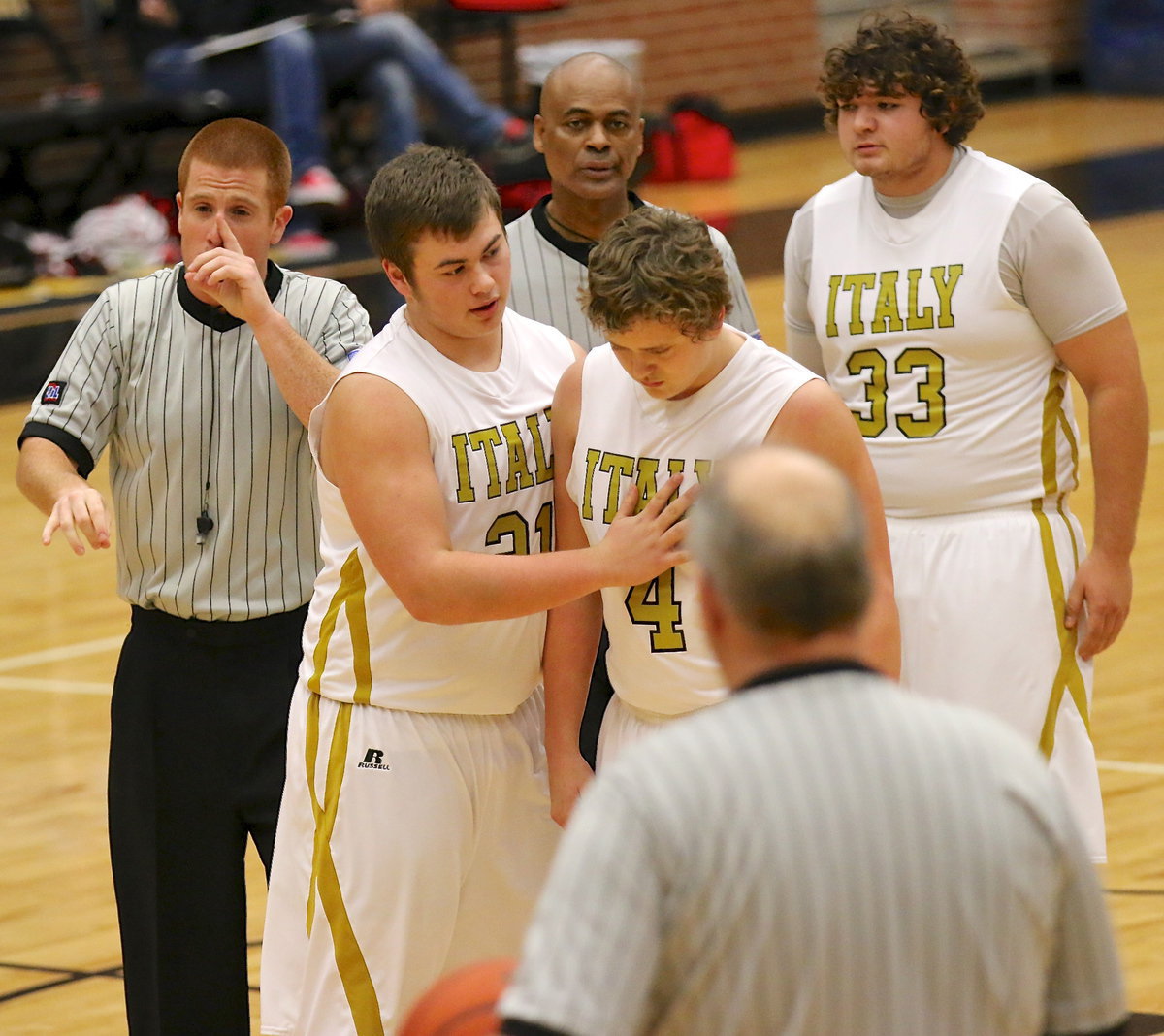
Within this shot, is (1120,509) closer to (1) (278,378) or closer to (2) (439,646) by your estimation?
(2) (439,646)

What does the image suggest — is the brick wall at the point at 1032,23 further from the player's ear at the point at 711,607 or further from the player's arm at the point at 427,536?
the player's ear at the point at 711,607

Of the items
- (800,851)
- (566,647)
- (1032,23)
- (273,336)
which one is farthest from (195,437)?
(1032,23)

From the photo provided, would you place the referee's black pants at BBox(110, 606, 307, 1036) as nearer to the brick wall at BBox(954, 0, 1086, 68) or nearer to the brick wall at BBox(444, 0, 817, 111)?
the brick wall at BBox(444, 0, 817, 111)

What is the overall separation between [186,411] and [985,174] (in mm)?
1532

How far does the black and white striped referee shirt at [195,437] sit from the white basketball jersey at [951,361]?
0.97 metres

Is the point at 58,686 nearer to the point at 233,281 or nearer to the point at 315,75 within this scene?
the point at 233,281

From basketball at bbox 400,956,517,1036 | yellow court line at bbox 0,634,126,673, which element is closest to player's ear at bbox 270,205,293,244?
basketball at bbox 400,956,517,1036

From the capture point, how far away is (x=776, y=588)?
1688 millimetres

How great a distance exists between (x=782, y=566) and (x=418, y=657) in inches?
63.9

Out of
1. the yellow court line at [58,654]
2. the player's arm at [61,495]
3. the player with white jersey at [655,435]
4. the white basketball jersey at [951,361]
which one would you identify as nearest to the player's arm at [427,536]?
the player with white jersey at [655,435]

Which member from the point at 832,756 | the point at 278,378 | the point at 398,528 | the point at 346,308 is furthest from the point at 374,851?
the point at 832,756

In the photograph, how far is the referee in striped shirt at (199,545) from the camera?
140 inches

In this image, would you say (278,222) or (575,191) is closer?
(278,222)

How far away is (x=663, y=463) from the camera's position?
301cm
